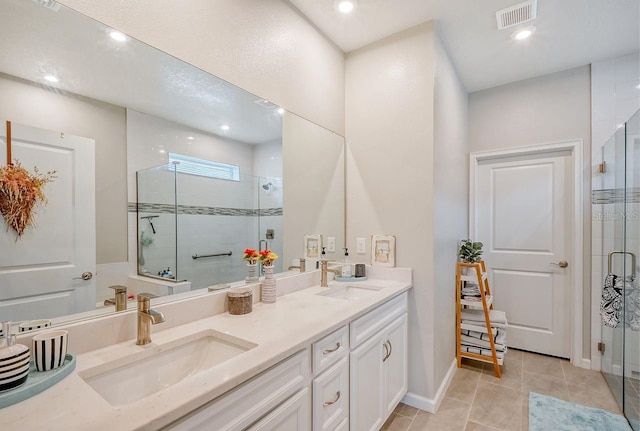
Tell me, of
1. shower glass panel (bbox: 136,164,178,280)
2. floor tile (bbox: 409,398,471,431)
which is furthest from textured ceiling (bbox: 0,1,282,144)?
floor tile (bbox: 409,398,471,431)

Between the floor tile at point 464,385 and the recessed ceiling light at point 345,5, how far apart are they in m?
2.96

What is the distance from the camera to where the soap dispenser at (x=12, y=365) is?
0.79 meters

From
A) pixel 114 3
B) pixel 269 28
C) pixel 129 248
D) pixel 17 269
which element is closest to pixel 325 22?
pixel 269 28

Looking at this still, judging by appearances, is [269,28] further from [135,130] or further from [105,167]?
[105,167]

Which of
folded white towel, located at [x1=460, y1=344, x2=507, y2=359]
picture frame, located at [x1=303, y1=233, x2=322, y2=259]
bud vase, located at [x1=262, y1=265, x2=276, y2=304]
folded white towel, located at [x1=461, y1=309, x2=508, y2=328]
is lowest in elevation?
folded white towel, located at [x1=460, y1=344, x2=507, y2=359]

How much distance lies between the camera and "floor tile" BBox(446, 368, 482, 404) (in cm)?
241

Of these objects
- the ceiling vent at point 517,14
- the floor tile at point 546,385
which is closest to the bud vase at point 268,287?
the floor tile at point 546,385

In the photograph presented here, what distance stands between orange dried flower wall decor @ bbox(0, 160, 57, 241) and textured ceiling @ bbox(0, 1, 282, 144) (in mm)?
304

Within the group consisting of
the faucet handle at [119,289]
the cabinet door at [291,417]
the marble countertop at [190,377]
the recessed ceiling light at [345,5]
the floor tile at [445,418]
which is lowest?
the floor tile at [445,418]

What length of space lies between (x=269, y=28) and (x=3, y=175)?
5.11 feet

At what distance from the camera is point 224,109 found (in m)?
1.67

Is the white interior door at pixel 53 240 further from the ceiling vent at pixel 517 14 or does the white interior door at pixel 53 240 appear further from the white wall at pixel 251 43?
the ceiling vent at pixel 517 14

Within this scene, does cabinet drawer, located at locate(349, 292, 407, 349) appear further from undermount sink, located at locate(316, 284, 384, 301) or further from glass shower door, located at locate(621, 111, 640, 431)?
glass shower door, located at locate(621, 111, 640, 431)

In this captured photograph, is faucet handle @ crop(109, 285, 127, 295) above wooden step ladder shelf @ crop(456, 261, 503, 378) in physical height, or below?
above
